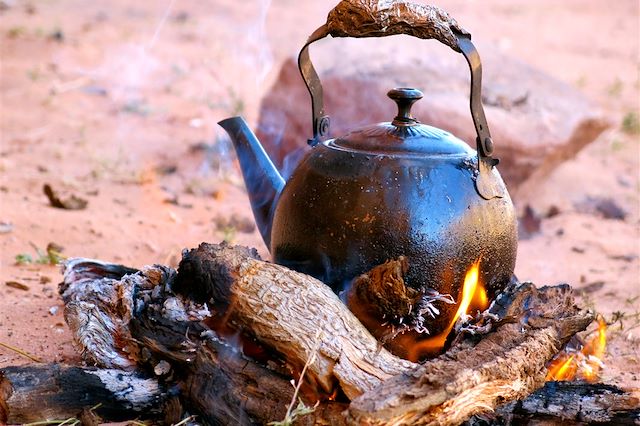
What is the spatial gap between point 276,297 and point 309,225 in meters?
0.33

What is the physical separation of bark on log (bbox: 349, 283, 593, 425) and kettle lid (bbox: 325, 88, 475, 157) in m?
0.55

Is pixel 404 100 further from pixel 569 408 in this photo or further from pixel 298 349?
pixel 569 408

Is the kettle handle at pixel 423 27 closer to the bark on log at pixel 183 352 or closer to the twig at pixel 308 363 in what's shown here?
the twig at pixel 308 363

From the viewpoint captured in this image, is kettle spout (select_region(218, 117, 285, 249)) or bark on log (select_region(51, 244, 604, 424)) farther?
kettle spout (select_region(218, 117, 285, 249))

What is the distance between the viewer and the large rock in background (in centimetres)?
547

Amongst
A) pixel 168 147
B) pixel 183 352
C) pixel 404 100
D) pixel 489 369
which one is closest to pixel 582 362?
pixel 489 369

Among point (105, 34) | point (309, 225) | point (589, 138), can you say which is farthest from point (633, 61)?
point (309, 225)

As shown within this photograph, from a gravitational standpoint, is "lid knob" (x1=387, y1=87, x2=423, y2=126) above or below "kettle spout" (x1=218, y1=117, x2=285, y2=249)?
above

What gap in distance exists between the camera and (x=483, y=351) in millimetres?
2236

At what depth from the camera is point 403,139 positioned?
2.53 m

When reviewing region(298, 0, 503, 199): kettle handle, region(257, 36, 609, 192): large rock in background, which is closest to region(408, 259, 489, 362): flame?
region(298, 0, 503, 199): kettle handle

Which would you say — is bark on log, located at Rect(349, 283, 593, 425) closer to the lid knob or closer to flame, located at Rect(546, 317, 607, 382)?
flame, located at Rect(546, 317, 607, 382)

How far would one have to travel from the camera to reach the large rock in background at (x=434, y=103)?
18.0 feet

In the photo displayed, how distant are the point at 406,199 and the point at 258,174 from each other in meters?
0.92
